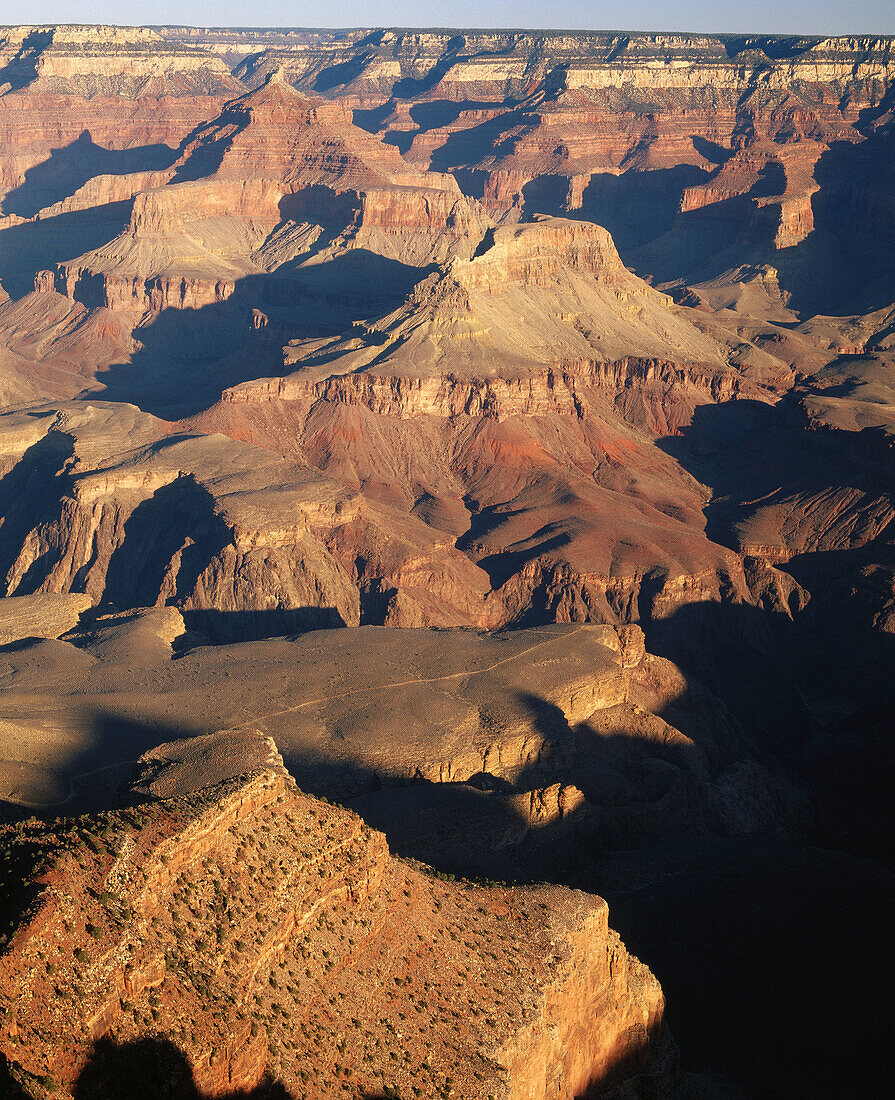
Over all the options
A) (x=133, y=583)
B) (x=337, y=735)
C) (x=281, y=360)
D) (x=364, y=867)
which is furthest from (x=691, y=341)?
(x=364, y=867)

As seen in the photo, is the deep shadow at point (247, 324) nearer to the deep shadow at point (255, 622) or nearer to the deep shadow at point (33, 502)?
the deep shadow at point (33, 502)

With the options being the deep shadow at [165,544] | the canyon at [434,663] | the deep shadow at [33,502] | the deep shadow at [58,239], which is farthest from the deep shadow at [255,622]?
the deep shadow at [58,239]

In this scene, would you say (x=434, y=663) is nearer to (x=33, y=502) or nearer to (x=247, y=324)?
(x=33, y=502)

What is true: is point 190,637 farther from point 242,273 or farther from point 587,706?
point 242,273

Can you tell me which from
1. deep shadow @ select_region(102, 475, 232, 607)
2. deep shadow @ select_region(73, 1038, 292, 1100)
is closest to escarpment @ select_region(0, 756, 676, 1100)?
deep shadow @ select_region(73, 1038, 292, 1100)

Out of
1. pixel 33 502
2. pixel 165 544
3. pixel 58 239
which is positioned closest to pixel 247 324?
pixel 58 239
